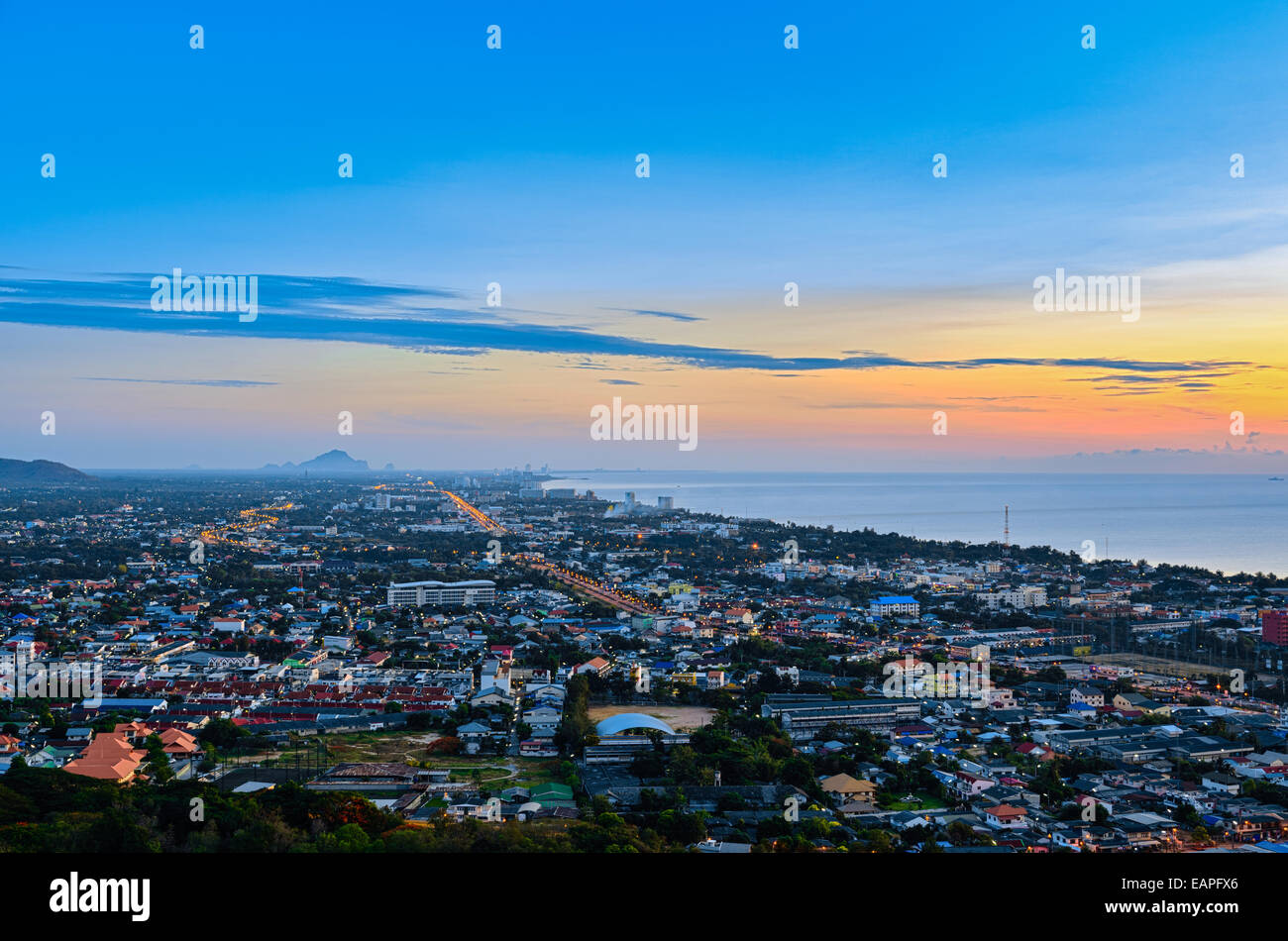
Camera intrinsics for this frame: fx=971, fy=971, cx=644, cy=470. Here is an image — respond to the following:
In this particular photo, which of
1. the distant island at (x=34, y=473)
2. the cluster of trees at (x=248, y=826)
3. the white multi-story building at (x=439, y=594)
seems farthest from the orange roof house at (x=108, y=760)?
the distant island at (x=34, y=473)

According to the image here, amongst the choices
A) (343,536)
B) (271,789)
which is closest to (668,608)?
(271,789)

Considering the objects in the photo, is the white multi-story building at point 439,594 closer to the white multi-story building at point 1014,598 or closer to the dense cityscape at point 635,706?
the dense cityscape at point 635,706

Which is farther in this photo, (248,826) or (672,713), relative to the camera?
(672,713)

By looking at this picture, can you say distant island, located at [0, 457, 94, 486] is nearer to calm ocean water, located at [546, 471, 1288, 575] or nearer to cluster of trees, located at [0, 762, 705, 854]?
calm ocean water, located at [546, 471, 1288, 575]

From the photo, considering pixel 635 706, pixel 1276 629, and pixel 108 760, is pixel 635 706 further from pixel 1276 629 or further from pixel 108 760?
pixel 1276 629

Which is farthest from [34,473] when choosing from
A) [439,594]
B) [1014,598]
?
[1014,598]

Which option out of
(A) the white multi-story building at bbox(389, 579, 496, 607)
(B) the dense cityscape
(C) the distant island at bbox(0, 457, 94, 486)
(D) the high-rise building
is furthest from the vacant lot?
(C) the distant island at bbox(0, 457, 94, 486)

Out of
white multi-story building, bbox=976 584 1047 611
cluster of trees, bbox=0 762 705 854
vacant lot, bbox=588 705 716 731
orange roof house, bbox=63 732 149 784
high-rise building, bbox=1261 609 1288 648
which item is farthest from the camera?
white multi-story building, bbox=976 584 1047 611
